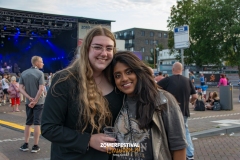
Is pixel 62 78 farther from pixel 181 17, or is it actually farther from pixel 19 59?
pixel 181 17

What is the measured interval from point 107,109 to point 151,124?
1.06 ft

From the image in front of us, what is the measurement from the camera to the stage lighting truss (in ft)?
69.7

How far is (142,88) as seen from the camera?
5.64 feet

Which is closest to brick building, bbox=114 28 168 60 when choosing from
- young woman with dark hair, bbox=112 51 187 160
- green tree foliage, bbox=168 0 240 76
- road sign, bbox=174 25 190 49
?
green tree foliage, bbox=168 0 240 76

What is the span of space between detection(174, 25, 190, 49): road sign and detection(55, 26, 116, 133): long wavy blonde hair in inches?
226

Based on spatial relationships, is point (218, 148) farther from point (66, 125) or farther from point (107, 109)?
point (66, 125)

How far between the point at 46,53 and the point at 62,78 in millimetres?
29424

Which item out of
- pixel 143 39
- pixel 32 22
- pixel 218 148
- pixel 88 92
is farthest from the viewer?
pixel 143 39

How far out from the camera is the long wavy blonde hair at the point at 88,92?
1.70 m

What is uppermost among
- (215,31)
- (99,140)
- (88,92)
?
(215,31)

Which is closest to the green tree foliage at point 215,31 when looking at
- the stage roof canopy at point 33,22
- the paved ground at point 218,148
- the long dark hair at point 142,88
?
the stage roof canopy at point 33,22

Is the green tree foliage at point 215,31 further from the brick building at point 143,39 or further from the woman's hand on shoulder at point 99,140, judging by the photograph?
the woman's hand on shoulder at point 99,140

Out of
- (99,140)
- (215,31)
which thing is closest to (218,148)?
(99,140)

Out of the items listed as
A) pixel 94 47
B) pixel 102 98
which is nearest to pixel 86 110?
pixel 102 98
